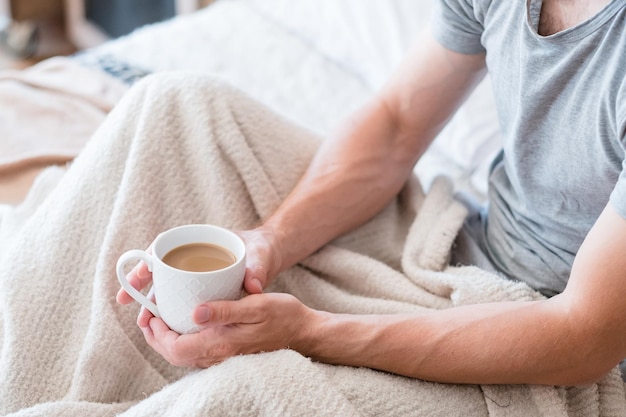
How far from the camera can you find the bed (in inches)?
33.0

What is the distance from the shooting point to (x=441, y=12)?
108cm

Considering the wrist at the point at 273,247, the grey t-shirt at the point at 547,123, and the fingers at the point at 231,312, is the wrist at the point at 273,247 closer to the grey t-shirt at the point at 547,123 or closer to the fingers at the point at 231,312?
the fingers at the point at 231,312

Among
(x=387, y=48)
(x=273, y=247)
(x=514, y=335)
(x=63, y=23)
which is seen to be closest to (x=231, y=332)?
(x=273, y=247)

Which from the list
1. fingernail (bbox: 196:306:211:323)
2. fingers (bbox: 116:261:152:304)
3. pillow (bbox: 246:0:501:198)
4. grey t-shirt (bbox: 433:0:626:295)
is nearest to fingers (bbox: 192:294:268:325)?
fingernail (bbox: 196:306:211:323)

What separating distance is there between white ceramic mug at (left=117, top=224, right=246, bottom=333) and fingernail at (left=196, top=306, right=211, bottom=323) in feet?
0.04

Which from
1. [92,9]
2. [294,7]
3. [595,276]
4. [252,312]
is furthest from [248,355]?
[92,9]

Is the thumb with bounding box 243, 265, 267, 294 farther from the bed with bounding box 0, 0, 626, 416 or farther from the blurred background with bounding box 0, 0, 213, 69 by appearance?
the blurred background with bounding box 0, 0, 213, 69

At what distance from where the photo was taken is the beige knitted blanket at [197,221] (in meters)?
0.84

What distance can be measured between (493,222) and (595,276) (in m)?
0.32

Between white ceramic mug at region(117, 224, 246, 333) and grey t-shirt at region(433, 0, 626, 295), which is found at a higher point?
grey t-shirt at region(433, 0, 626, 295)

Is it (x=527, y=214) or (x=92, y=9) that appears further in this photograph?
(x=92, y=9)

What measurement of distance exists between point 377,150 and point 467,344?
38 cm

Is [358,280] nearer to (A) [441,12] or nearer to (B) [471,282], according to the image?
(B) [471,282]

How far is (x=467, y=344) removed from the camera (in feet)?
2.92
